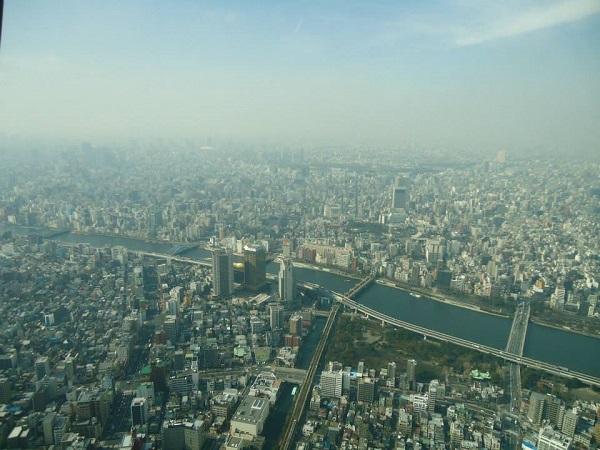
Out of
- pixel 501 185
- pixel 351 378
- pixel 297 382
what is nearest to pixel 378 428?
pixel 351 378

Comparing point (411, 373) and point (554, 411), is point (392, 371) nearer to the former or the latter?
point (411, 373)

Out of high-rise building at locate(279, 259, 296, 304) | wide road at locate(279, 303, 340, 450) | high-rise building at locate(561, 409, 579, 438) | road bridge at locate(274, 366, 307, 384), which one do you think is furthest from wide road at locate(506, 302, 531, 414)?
high-rise building at locate(279, 259, 296, 304)

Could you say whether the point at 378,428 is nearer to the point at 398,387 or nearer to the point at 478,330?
the point at 398,387

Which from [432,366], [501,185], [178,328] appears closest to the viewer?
[432,366]

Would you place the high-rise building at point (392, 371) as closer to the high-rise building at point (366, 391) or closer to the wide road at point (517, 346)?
the high-rise building at point (366, 391)

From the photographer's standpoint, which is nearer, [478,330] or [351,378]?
[351,378]

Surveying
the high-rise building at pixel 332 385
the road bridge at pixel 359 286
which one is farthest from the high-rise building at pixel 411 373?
the road bridge at pixel 359 286

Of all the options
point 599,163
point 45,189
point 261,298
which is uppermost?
point 599,163

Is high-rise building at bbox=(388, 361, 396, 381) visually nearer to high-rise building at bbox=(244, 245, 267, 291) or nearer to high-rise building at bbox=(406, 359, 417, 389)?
→ high-rise building at bbox=(406, 359, 417, 389)
